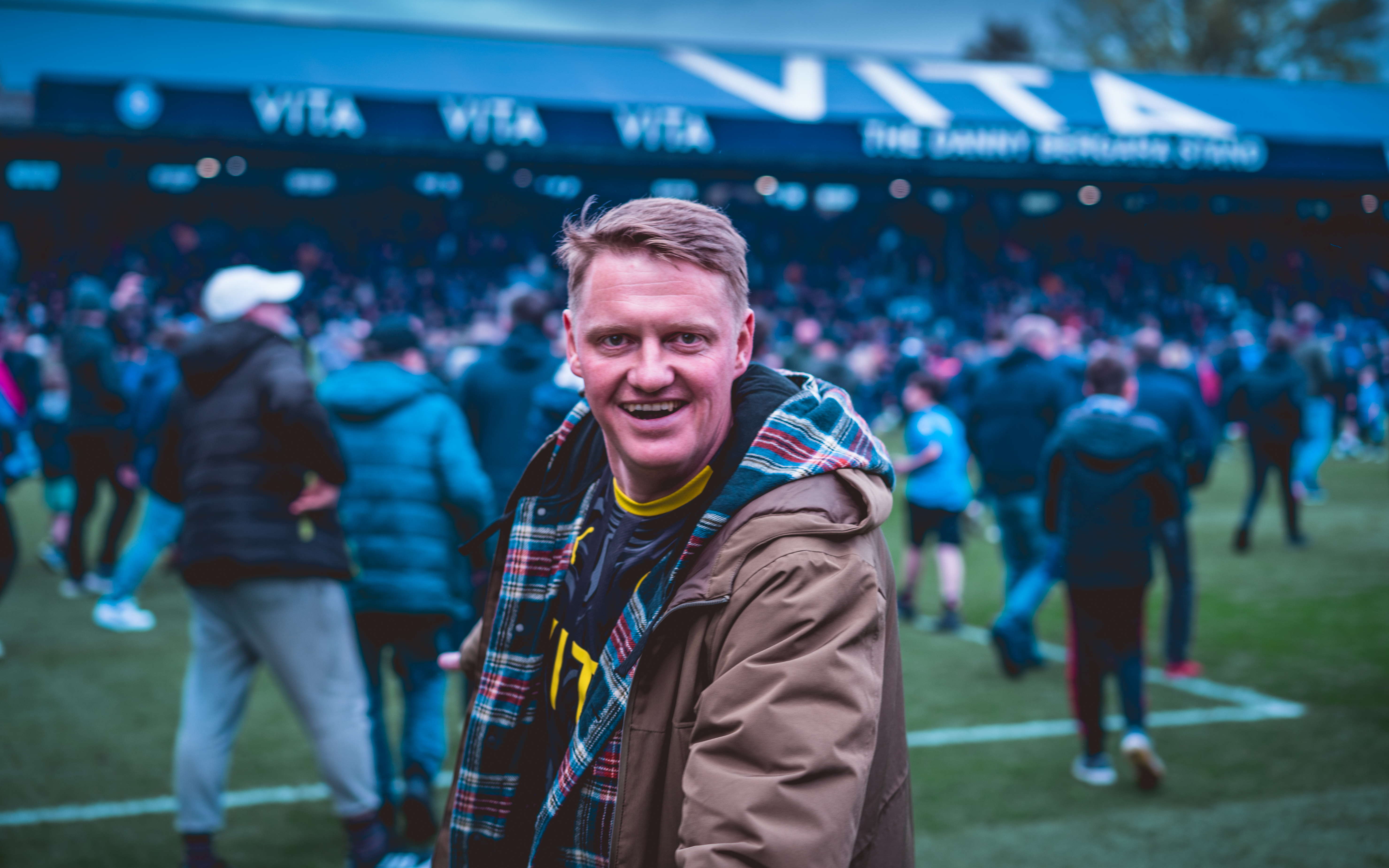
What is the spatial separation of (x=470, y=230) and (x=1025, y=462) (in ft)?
92.2

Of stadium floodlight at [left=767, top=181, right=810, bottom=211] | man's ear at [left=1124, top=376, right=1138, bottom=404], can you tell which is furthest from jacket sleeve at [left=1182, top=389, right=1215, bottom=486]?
stadium floodlight at [left=767, top=181, right=810, bottom=211]

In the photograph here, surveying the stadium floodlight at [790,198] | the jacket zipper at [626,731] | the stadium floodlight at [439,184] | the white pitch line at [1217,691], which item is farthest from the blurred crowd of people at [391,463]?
the stadium floodlight at [790,198]

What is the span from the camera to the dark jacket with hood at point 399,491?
4324mm

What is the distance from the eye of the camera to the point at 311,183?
3170cm

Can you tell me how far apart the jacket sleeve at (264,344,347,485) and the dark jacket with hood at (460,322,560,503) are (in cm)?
169

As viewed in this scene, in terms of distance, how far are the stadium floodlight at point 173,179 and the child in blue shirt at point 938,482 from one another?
1164 inches

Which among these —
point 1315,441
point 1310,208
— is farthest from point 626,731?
point 1310,208

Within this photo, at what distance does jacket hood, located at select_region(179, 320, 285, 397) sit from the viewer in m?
3.82

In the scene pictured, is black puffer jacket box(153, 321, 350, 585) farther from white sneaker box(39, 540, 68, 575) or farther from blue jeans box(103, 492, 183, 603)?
white sneaker box(39, 540, 68, 575)

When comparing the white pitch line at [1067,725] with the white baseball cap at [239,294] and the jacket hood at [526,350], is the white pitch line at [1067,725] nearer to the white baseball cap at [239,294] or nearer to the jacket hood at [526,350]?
the jacket hood at [526,350]

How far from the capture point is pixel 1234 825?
4.44 m

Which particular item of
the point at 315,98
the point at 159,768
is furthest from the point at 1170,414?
the point at 315,98

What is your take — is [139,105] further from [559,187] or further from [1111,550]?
[1111,550]

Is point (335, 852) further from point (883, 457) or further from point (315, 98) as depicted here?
point (315, 98)
